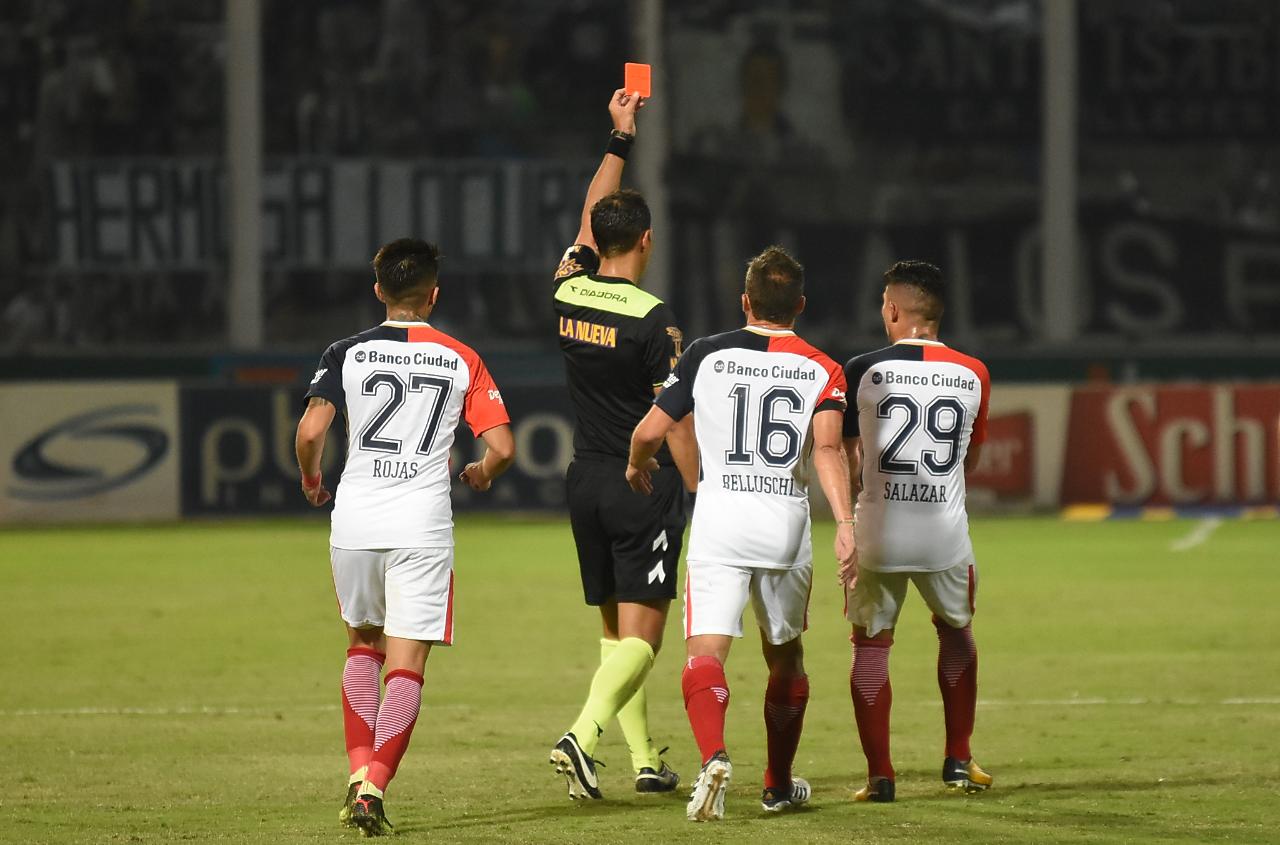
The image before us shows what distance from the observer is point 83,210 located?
25.9 m

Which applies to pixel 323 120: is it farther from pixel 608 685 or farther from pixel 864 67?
pixel 608 685

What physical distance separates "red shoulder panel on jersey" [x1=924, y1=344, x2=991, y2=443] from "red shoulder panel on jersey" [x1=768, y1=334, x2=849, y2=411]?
1.48ft

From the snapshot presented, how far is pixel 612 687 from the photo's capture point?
718 centimetres

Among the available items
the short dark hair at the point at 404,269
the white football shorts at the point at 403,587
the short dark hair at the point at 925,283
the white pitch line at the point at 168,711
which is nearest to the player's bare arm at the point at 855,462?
the short dark hair at the point at 925,283

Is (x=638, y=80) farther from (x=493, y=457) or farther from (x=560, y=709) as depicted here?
(x=560, y=709)

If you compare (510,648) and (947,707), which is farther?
(510,648)

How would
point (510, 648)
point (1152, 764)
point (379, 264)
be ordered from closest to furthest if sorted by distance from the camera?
1. point (379, 264)
2. point (1152, 764)
3. point (510, 648)

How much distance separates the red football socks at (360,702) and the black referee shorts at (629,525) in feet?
2.90

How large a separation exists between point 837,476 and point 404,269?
1.57 m

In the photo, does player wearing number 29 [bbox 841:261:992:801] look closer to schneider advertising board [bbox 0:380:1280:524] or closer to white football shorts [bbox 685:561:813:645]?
white football shorts [bbox 685:561:813:645]

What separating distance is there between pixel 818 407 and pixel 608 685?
1226 millimetres

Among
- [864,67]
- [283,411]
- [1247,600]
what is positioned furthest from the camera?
[864,67]

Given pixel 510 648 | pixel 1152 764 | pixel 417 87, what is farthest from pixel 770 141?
pixel 1152 764

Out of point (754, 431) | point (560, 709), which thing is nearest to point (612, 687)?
point (754, 431)
